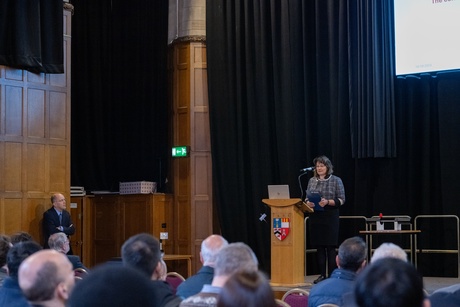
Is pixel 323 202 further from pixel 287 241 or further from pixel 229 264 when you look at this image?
pixel 229 264

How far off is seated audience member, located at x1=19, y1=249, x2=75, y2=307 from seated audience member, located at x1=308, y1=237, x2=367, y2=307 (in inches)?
77.5

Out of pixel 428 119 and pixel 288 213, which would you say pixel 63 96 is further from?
pixel 428 119

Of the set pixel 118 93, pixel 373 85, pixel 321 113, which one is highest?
pixel 118 93

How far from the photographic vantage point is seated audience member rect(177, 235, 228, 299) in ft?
13.1

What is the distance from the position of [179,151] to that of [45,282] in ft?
31.9

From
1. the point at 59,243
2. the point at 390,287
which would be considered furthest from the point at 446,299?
the point at 59,243

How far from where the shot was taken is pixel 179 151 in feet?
39.4

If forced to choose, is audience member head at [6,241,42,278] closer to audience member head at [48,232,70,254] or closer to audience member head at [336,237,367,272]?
audience member head at [336,237,367,272]

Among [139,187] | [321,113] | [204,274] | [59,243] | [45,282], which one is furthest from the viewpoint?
[139,187]

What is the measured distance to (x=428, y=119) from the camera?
33.1ft

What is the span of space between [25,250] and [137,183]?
8424mm

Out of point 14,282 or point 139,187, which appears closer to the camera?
point 14,282

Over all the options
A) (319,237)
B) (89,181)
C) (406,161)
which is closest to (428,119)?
(406,161)

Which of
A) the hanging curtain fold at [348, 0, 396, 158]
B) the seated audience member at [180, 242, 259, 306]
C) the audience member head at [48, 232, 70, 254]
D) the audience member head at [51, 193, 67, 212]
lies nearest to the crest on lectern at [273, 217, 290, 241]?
the hanging curtain fold at [348, 0, 396, 158]
